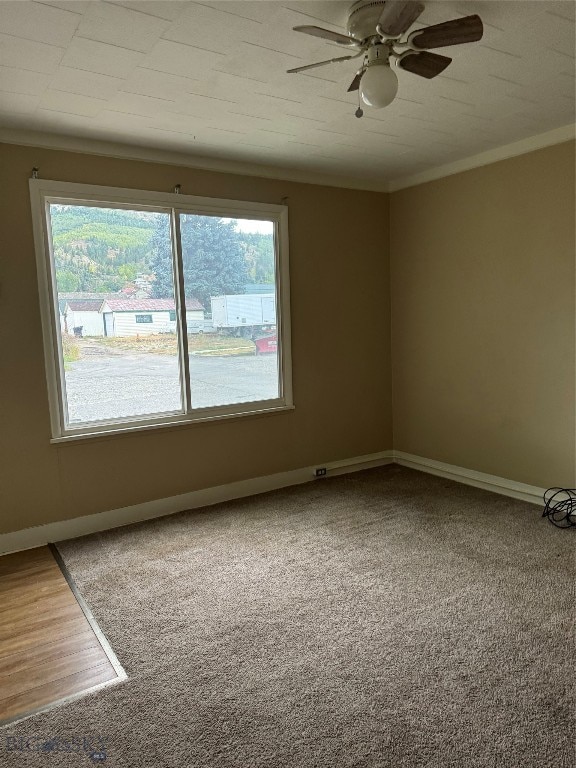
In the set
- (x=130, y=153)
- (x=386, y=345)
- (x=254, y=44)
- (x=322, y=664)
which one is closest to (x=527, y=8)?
(x=254, y=44)

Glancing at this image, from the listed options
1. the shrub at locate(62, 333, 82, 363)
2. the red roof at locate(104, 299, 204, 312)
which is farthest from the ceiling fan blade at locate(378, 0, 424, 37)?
the shrub at locate(62, 333, 82, 363)

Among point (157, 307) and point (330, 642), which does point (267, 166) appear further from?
point (330, 642)

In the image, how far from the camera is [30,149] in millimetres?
3217

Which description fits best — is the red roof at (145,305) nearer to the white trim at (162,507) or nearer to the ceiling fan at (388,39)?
the white trim at (162,507)

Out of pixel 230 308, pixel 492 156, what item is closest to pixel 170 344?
pixel 230 308

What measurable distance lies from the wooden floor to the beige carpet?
0.09m

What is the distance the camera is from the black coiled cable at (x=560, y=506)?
11.3ft

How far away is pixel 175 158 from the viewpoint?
145 inches

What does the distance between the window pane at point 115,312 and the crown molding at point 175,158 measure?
1.23ft

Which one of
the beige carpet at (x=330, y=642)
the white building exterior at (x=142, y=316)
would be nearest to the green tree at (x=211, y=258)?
the white building exterior at (x=142, y=316)

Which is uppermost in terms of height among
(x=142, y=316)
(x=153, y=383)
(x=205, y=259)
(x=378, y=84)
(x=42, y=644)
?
(x=378, y=84)

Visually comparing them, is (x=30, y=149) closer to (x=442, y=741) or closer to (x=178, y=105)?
(x=178, y=105)

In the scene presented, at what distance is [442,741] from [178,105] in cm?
317

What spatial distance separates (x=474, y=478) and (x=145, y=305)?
298 centimetres
